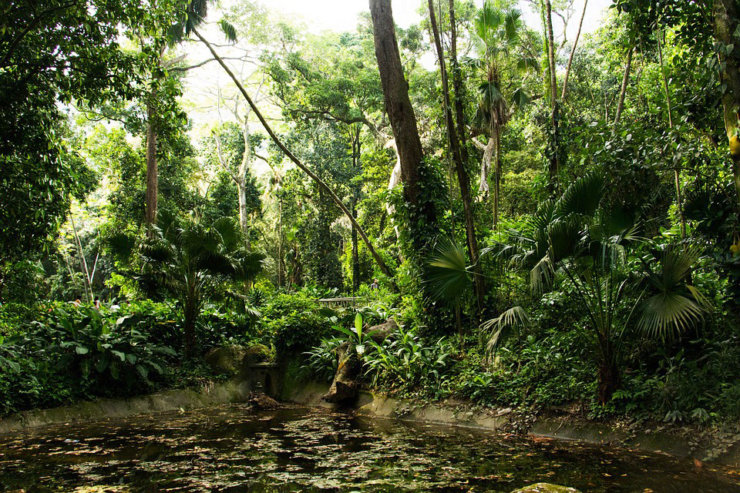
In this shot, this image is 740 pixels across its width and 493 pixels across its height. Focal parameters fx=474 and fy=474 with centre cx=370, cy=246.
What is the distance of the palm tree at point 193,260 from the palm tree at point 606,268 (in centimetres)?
537

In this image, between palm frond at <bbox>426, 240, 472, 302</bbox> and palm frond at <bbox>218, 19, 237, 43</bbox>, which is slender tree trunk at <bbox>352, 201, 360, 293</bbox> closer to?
palm frond at <bbox>218, 19, 237, 43</bbox>

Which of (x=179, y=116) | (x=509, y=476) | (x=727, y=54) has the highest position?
(x=179, y=116)

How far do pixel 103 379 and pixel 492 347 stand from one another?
5.85 meters

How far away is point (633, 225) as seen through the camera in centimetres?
482

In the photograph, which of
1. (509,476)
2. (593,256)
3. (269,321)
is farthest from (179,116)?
Result: (509,476)

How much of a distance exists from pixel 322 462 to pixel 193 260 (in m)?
5.51

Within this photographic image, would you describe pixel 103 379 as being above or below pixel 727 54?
below

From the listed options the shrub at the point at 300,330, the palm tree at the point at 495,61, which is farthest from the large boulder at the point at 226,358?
the palm tree at the point at 495,61

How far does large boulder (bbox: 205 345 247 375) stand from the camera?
9102mm

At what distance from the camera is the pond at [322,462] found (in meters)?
3.41

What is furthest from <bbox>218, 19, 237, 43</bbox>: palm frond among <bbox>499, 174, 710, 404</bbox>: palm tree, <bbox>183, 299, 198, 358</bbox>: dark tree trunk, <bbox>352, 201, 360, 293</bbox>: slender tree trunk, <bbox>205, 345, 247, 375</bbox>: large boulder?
<bbox>499, 174, 710, 404</bbox>: palm tree

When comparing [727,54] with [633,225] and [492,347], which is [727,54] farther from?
[492,347]

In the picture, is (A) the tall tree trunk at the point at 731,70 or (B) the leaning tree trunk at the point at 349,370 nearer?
(A) the tall tree trunk at the point at 731,70

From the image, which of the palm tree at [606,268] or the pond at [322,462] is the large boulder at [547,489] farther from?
the palm tree at [606,268]
